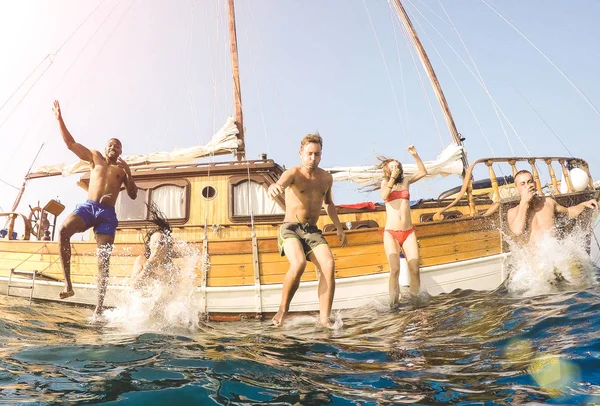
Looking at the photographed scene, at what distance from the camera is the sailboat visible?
6.82 metres

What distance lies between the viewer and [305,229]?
4574 millimetres

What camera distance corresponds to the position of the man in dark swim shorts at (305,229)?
14.2ft

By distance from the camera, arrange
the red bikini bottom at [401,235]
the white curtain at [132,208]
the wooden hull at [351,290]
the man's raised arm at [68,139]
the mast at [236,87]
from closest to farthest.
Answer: the man's raised arm at [68,139]
the red bikini bottom at [401,235]
the wooden hull at [351,290]
the white curtain at [132,208]
the mast at [236,87]

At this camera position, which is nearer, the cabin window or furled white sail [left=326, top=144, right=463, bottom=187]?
the cabin window

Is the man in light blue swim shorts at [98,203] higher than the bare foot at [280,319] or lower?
higher

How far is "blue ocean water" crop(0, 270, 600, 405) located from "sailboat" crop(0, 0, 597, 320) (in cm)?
260

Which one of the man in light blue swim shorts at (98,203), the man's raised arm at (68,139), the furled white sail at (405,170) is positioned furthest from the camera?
the furled white sail at (405,170)

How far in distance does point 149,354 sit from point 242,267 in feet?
13.4

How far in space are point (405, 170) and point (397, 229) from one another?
5.52 metres

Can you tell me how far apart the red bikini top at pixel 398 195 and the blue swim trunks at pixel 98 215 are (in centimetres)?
424

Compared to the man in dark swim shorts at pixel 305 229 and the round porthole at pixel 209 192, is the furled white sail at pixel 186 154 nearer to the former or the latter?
the round porthole at pixel 209 192

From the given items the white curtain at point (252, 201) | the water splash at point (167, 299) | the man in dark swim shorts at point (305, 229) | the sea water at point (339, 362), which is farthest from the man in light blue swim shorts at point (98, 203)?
the white curtain at point (252, 201)

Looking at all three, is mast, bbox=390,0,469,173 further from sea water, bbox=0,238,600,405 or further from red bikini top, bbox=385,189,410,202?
sea water, bbox=0,238,600,405

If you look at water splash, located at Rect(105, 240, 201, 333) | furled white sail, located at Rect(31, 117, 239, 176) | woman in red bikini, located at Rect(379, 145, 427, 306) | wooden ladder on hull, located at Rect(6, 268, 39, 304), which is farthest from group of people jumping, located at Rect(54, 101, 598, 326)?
furled white sail, located at Rect(31, 117, 239, 176)
